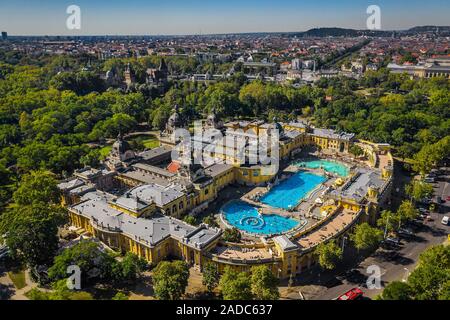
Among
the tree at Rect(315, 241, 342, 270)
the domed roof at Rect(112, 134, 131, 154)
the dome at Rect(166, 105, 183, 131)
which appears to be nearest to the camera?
the tree at Rect(315, 241, 342, 270)

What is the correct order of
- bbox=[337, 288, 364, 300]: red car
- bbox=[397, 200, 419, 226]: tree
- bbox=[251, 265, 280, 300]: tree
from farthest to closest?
bbox=[397, 200, 419, 226]: tree < bbox=[337, 288, 364, 300]: red car < bbox=[251, 265, 280, 300]: tree

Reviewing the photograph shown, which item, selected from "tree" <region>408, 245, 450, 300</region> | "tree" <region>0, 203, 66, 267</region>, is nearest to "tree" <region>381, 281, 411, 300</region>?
"tree" <region>408, 245, 450, 300</region>

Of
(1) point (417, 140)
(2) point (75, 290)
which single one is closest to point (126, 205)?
(2) point (75, 290)

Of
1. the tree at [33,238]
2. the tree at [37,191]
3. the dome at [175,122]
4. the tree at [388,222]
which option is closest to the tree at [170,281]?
the tree at [33,238]

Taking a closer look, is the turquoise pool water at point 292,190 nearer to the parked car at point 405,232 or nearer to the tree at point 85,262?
the parked car at point 405,232

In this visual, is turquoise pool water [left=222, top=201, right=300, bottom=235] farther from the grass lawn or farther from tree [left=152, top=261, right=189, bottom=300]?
the grass lawn

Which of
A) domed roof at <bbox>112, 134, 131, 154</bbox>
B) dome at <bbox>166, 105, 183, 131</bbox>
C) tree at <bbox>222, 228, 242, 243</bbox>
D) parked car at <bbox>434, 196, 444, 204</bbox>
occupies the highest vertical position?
dome at <bbox>166, 105, 183, 131</bbox>
